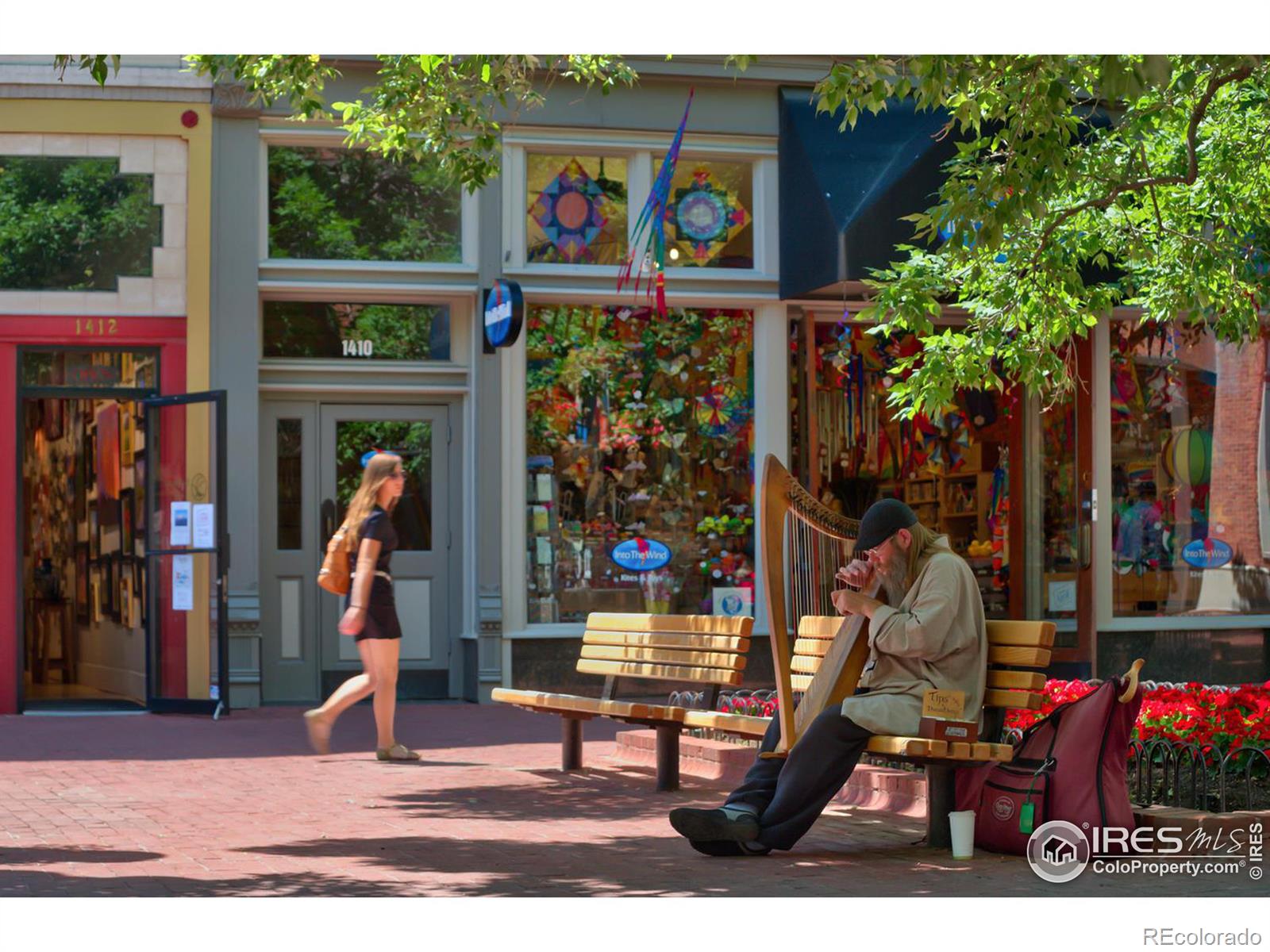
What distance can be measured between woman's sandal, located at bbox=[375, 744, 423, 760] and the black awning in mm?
5483

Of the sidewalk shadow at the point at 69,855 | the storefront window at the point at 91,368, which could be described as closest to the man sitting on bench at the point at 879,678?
the sidewalk shadow at the point at 69,855

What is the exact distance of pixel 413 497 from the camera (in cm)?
1500

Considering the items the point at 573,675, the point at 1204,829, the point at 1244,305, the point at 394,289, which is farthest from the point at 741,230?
the point at 1204,829

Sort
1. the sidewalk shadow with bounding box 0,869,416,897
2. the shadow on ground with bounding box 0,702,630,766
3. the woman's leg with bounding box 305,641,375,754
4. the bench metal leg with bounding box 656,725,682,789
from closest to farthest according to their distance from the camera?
the sidewalk shadow with bounding box 0,869,416,897, the bench metal leg with bounding box 656,725,682,789, the woman's leg with bounding box 305,641,375,754, the shadow on ground with bounding box 0,702,630,766

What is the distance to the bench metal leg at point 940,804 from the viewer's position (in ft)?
24.5

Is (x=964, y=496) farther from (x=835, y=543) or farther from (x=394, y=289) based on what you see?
(x=835, y=543)

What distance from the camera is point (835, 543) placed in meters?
8.60

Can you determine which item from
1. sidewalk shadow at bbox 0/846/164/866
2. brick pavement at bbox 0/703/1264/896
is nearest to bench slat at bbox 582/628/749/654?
brick pavement at bbox 0/703/1264/896

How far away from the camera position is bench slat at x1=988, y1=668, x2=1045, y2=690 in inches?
286

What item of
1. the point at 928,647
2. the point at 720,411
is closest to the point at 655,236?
the point at 720,411

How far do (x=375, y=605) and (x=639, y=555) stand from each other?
15.1 ft

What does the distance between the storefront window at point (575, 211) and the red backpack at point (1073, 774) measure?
8.57m

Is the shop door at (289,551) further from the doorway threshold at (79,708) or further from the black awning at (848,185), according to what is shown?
the black awning at (848,185)

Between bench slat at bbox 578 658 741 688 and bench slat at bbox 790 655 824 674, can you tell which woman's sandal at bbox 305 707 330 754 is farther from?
bench slat at bbox 790 655 824 674
